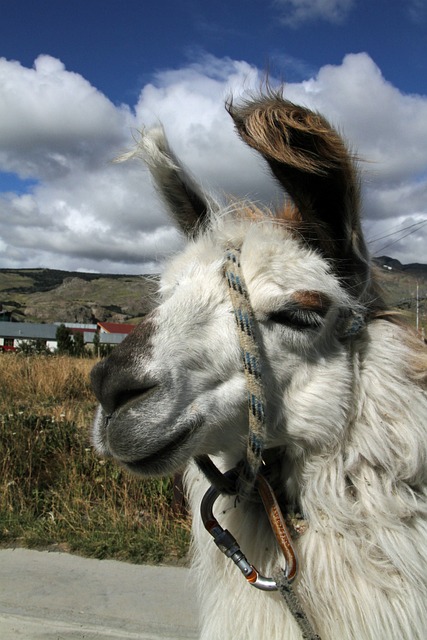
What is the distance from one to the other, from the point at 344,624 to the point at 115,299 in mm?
198886

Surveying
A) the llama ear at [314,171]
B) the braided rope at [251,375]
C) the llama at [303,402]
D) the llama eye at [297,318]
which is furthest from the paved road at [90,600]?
the llama ear at [314,171]

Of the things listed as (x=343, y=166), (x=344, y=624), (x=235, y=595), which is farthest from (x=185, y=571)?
(x=343, y=166)

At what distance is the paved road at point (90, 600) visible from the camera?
10.6ft

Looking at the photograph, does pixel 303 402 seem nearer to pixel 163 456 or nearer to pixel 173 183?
pixel 163 456

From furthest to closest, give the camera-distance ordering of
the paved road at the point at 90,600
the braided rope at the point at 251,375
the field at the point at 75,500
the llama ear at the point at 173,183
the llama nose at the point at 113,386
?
the field at the point at 75,500 → the paved road at the point at 90,600 → the llama ear at the point at 173,183 → the braided rope at the point at 251,375 → the llama nose at the point at 113,386

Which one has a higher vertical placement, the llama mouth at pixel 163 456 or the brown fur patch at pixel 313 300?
the brown fur patch at pixel 313 300

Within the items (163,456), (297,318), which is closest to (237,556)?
(163,456)

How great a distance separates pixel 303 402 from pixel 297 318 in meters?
0.29

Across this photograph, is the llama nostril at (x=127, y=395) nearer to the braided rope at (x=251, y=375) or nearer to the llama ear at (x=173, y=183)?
the braided rope at (x=251, y=375)

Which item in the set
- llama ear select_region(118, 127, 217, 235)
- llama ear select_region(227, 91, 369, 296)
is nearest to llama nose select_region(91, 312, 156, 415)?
llama ear select_region(227, 91, 369, 296)

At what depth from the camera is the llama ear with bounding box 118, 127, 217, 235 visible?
2242 millimetres

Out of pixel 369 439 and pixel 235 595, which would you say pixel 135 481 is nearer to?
pixel 235 595

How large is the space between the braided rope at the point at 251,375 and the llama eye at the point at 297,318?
0.10m

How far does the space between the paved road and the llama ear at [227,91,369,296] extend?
221cm
